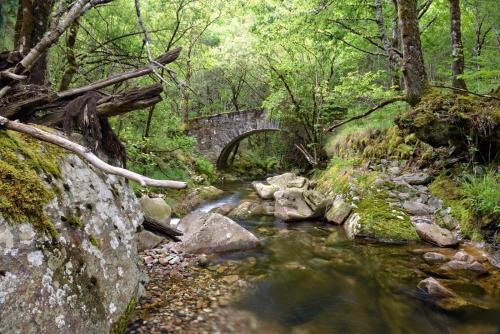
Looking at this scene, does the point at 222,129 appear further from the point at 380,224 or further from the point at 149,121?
the point at 380,224

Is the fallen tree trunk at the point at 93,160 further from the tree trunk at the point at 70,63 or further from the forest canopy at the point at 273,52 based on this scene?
the tree trunk at the point at 70,63

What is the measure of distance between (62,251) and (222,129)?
16.6 m

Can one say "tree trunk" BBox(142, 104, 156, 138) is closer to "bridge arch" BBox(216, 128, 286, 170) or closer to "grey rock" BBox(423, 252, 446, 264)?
"grey rock" BBox(423, 252, 446, 264)

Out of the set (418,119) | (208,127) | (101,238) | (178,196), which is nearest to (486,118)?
(418,119)

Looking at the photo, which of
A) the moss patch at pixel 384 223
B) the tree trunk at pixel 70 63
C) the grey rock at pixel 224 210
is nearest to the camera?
the tree trunk at pixel 70 63

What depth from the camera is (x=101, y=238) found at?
2834 millimetres

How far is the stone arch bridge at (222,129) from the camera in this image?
18234 mm

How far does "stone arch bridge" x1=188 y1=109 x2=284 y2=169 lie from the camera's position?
59.8 feet

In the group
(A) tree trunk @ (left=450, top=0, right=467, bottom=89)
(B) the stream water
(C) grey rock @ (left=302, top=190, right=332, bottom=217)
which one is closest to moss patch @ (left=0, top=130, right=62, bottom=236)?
(B) the stream water

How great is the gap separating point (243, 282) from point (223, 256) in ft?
3.15

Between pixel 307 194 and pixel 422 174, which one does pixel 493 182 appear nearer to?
pixel 422 174

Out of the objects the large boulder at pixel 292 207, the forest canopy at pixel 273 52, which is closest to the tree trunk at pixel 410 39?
the forest canopy at pixel 273 52

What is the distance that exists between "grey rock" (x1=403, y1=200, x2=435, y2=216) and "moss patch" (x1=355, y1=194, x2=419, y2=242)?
0.90 ft

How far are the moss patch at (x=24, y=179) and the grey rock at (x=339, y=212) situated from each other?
6.30 metres
